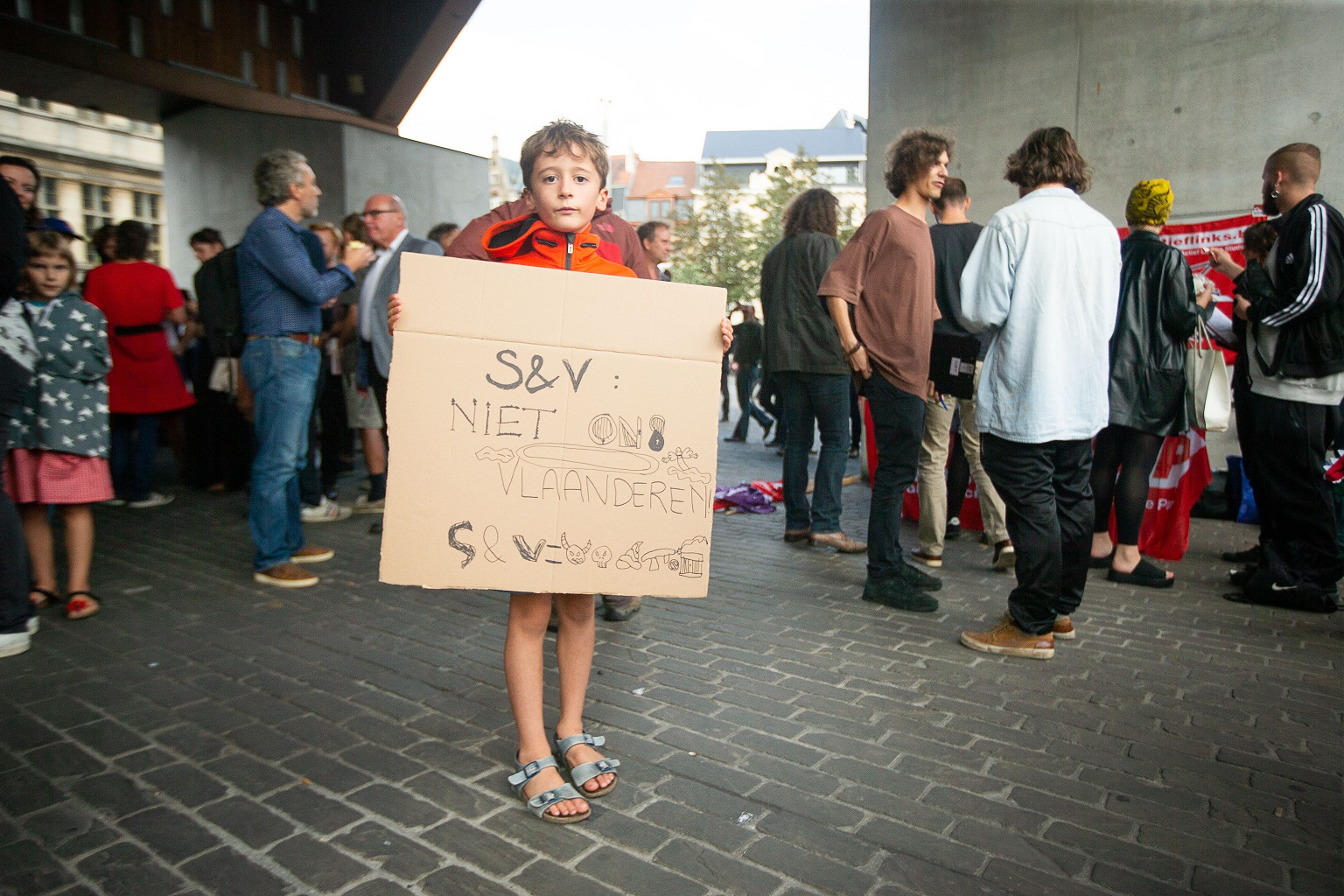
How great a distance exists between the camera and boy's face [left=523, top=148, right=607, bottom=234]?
8.16ft

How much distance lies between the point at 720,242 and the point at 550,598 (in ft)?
139

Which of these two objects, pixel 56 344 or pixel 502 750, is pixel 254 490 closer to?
pixel 56 344

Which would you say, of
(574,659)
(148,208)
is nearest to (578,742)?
(574,659)

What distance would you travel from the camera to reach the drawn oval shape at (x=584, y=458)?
7.77 ft

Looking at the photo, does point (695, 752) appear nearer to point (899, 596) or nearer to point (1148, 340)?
point (899, 596)

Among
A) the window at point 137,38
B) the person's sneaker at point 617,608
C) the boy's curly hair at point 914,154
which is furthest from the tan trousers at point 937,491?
the window at point 137,38

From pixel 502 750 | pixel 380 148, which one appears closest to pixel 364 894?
pixel 502 750

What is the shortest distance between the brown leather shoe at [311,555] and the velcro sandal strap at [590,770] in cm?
316

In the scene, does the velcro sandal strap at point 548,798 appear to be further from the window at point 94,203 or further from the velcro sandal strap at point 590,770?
the window at point 94,203

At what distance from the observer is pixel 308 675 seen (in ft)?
11.3

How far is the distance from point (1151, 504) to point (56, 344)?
5.82 meters

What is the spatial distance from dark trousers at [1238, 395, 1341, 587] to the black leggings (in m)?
0.51

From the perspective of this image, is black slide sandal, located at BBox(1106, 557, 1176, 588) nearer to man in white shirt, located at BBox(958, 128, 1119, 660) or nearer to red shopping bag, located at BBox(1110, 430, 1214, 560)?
red shopping bag, located at BBox(1110, 430, 1214, 560)

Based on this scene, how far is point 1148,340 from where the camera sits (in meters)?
4.67
